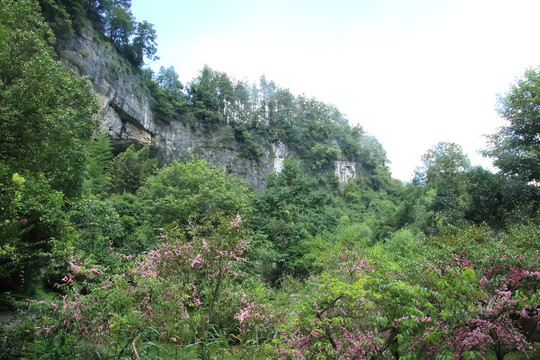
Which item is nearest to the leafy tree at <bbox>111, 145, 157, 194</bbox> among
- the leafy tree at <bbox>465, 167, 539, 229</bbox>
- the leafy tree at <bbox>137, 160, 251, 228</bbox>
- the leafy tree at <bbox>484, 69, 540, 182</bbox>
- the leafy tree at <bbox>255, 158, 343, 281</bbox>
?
the leafy tree at <bbox>137, 160, 251, 228</bbox>

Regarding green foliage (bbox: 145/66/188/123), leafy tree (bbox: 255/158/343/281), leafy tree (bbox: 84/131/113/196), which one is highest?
green foliage (bbox: 145/66/188/123)

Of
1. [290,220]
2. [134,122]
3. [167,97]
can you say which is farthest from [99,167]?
[167,97]

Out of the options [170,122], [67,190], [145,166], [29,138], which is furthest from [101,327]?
[170,122]

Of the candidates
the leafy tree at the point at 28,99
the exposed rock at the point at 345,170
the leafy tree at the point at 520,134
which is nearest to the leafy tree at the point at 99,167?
the leafy tree at the point at 28,99

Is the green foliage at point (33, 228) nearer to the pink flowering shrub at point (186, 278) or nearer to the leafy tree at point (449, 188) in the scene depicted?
the pink flowering shrub at point (186, 278)

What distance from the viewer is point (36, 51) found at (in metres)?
7.64

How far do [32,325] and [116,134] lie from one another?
77.1ft

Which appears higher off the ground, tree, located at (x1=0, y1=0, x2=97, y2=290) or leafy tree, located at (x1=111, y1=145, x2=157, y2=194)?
leafy tree, located at (x1=111, y1=145, x2=157, y2=194)

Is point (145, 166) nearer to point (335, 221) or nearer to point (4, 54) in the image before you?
point (335, 221)

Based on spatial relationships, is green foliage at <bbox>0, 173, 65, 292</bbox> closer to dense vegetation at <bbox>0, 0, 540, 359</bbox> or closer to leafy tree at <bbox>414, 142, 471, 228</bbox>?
dense vegetation at <bbox>0, 0, 540, 359</bbox>

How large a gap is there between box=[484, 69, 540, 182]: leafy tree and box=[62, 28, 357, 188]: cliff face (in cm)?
1494

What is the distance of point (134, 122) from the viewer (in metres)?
25.8

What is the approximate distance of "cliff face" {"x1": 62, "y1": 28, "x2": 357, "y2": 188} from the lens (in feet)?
69.7

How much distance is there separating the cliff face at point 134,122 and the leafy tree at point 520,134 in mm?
→ 14942
